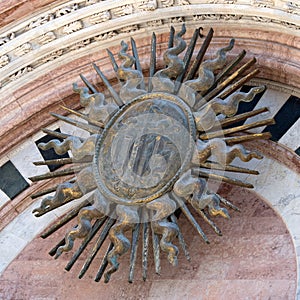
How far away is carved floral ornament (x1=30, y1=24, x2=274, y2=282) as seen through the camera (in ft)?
17.1

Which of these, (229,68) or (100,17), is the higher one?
(100,17)

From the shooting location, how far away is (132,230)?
17.5ft

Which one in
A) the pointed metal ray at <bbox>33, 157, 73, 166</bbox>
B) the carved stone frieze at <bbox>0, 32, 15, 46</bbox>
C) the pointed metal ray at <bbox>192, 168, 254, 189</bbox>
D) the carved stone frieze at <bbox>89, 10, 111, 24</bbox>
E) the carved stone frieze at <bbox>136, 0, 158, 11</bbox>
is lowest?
the pointed metal ray at <bbox>192, 168, 254, 189</bbox>


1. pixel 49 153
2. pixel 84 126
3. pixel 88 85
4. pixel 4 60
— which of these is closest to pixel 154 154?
pixel 84 126

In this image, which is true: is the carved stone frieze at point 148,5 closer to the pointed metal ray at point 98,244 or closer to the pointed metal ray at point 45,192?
the pointed metal ray at point 45,192

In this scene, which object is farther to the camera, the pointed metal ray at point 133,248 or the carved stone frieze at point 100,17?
the carved stone frieze at point 100,17

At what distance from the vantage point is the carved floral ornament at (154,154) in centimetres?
523

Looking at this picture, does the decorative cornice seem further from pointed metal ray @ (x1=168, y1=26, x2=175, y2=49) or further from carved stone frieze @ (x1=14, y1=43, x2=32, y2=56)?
pointed metal ray @ (x1=168, y1=26, x2=175, y2=49)

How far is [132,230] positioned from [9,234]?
3.19 feet

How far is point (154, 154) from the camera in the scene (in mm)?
5383

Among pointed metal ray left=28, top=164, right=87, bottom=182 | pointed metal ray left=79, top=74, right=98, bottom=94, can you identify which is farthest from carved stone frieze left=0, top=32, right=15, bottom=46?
pointed metal ray left=28, top=164, right=87, bottom=182

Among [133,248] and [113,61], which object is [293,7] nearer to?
[113,61]

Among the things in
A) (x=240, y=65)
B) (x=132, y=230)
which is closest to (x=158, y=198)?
(x=132, y=230)

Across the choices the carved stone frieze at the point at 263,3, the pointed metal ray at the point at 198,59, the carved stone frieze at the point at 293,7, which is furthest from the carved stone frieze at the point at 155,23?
the carved stone frieze at the point at 293,7
